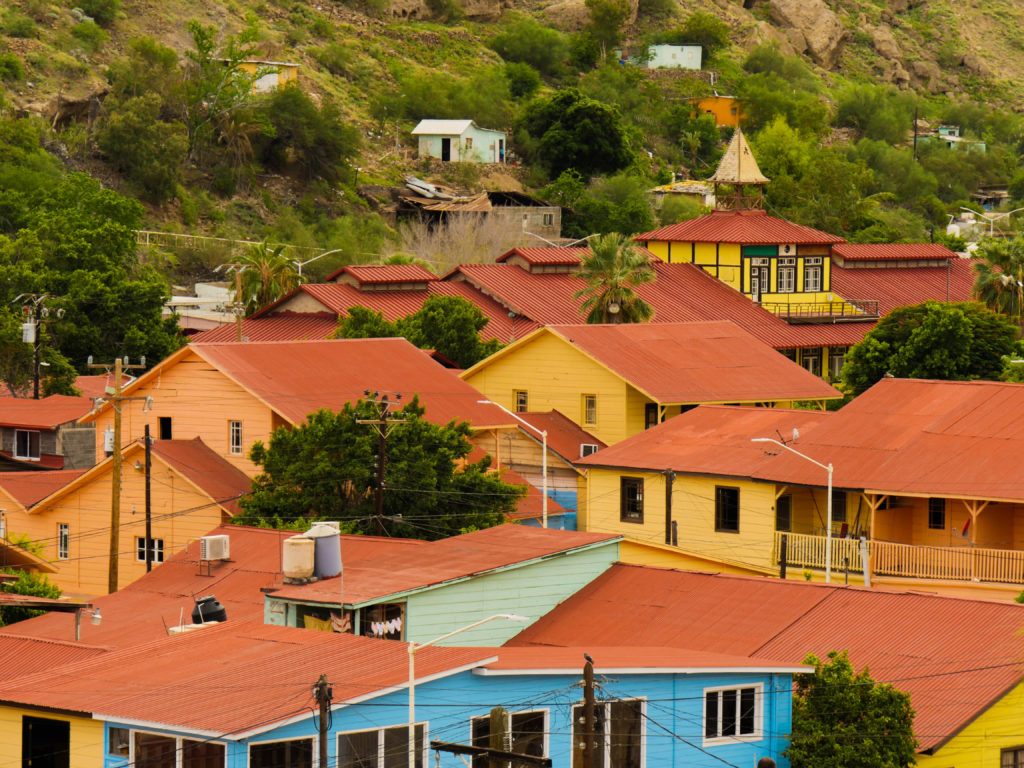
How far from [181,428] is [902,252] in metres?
57.9

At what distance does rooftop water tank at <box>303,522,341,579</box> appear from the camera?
34.7 metres

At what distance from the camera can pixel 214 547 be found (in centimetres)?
4319

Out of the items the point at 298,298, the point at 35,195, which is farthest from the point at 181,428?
the point at 35,195

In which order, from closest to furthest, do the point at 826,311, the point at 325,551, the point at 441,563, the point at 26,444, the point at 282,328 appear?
the point at 325,551 < the point at 441,563 < the point at 26,444 < the point at 282,328 < the point at 826,311

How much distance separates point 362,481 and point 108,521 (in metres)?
8.56

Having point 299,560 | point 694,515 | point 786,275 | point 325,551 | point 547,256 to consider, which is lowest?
point 299,560

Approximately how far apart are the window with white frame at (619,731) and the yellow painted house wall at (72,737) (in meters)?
6.86

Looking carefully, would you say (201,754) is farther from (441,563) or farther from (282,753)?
(441,563)

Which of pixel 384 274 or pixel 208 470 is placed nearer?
pixel 208 470

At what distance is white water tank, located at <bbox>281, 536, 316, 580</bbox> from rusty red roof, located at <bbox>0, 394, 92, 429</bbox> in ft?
106

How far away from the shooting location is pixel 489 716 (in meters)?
26.6

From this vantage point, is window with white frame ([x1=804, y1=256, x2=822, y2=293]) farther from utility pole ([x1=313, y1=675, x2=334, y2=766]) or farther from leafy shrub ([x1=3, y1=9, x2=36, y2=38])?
utility pole ([x1=313, y1=675, x2=334, y2=766])

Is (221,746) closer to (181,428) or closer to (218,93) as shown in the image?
(181,428)

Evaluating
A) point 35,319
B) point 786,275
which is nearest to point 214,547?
point 35,319
